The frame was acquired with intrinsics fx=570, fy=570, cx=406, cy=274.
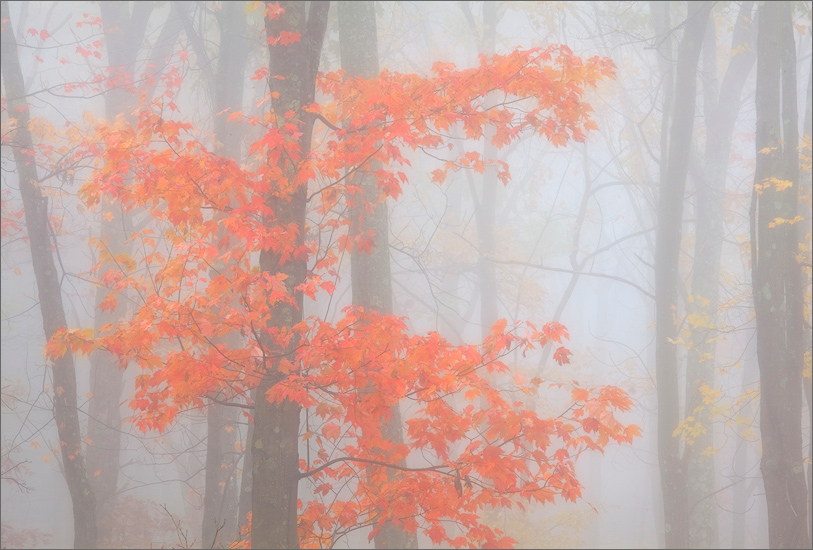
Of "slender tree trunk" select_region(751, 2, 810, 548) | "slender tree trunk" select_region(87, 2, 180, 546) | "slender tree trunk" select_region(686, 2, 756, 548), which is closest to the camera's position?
"slender tree trunk" select_region(751, 2, 810, 548)

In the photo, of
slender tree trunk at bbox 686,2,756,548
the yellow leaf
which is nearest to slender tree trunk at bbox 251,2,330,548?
the yellow leaf

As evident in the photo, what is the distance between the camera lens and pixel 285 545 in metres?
3.81

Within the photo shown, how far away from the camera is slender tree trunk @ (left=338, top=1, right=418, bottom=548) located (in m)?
5.36

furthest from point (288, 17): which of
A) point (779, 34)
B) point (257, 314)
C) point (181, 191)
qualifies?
point (779, 34)

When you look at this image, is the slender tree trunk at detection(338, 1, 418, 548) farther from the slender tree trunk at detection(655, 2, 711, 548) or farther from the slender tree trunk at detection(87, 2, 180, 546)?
the slender tree trunk at detection(87, 2, 180, 546)

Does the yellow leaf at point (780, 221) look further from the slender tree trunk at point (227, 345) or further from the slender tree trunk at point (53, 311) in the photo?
the slender tree trunk at point (53, 311)

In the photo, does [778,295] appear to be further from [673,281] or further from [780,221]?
[673,281]

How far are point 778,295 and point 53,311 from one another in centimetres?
833

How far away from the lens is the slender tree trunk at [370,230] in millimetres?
5359

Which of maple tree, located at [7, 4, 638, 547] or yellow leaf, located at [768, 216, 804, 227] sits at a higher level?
yellow leaf, located at [768, 216, 804, 227]

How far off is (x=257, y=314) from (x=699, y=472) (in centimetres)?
926

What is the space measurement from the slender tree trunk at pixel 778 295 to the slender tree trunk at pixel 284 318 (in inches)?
185

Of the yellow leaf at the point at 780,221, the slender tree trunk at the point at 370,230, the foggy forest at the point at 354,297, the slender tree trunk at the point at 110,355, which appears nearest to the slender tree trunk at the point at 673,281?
the foggy forest at the point at 354,297

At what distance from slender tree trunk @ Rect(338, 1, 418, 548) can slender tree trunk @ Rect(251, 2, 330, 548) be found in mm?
1132
